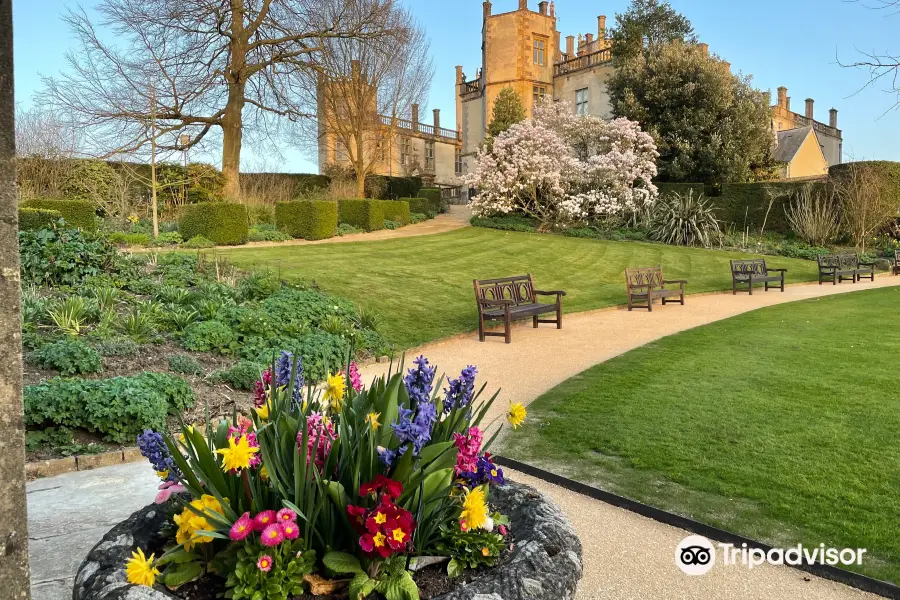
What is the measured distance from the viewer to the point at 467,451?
2.13 meters

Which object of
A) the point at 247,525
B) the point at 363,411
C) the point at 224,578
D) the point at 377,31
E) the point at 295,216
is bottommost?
the point at 224,578

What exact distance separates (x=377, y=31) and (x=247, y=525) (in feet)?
72.8

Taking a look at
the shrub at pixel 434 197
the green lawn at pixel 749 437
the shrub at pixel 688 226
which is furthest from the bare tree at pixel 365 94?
the green lawn at pixel 749 437

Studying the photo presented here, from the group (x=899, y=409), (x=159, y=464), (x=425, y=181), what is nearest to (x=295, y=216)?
(x=899, y=409)

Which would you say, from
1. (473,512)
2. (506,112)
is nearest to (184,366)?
(473,512)

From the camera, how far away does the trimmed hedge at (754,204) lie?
23234mm

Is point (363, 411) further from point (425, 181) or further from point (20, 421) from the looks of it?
point (425, 181)

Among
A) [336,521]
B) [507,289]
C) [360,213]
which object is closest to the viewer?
[336,521]

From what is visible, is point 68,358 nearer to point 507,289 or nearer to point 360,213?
point 507,289

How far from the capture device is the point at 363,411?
221 cm

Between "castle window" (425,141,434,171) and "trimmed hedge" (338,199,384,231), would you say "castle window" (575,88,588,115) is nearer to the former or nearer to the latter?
"castle window" (425,141,434,171)

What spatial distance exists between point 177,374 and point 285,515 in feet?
14.8

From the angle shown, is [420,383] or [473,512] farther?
[420,383]

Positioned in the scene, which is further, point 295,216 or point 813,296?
point 295,216
